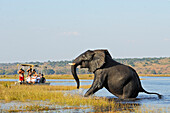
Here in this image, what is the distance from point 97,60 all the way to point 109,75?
1033 mm

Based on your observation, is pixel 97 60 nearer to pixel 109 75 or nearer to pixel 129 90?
pixel 109 75

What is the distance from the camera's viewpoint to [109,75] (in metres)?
20.2

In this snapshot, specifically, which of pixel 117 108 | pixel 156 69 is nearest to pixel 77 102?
pixel 117 108

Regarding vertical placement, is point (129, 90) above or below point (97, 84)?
below

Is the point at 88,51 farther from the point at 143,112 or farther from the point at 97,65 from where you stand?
the point at 143,112

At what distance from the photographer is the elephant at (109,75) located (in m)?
20.0

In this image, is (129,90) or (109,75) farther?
(109,75)

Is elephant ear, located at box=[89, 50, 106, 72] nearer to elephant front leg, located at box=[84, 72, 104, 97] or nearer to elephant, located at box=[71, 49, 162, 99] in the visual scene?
elephant, located at box=[71, 49, 162, 99]

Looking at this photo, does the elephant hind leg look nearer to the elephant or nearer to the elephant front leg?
the elephant

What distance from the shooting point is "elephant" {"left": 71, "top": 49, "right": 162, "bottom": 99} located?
20.0 metres

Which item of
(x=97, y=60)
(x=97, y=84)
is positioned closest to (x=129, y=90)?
(x=97, y=84)

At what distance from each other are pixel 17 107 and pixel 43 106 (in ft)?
3.76

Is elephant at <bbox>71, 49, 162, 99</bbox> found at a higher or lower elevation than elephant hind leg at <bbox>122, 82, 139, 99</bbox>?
higher

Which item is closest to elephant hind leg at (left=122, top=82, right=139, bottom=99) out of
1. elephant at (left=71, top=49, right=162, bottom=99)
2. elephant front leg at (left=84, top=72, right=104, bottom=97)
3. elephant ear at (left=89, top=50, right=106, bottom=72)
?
elephant at (left=71, top=49, right=162, bottom=99)
